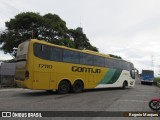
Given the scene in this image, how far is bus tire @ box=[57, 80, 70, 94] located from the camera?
16.7 m

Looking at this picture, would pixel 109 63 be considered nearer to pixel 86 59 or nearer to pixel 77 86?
pixel 86 59

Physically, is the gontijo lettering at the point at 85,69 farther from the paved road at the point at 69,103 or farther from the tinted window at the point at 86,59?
the paved road at the point at 69,103

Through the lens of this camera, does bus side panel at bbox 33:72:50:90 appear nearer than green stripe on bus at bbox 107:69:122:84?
Yes

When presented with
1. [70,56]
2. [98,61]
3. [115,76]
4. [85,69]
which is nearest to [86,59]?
[85,69]

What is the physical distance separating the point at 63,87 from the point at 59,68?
134 cm

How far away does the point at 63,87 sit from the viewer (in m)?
17.0

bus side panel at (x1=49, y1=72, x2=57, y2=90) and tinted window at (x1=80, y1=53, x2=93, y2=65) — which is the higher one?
tinted window at (x1=80, y1=53, x2=93, y2=65)

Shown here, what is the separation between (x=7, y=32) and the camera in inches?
1583

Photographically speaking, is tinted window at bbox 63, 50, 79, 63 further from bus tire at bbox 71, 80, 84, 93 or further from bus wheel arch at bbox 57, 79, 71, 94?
bus tire at bbox 71, 80, 84, 93

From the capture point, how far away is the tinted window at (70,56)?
672 inches

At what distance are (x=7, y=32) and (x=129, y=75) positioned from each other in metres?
22.4

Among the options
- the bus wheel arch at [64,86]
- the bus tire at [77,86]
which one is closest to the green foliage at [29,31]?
the bus tire at [77,86]

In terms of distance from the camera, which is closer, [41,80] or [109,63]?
[41,80]

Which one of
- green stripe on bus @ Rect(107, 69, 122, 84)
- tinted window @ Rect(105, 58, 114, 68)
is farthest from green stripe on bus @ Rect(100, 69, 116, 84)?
tinted window @ Rect(105, 58, 114, 68)
